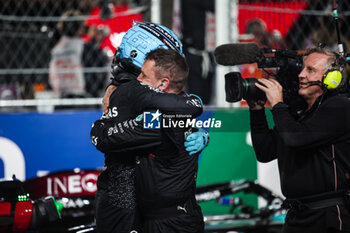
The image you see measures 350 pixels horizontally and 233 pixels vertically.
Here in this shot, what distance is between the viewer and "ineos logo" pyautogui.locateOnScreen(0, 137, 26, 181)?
4.22 metres

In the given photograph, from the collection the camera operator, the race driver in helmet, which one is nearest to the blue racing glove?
the race driver in helmet

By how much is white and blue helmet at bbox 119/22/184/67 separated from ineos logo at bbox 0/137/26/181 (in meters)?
2.04

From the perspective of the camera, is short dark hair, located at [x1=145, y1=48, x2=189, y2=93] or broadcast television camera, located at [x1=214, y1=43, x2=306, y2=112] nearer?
short dark hair, located at [x1=145, y1=48, x2=189, y2=93]

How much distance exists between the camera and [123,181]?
2480mm

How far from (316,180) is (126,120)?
1.01m

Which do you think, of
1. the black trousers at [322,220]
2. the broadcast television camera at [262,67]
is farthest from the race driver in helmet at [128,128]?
the black trousers at [322,220]

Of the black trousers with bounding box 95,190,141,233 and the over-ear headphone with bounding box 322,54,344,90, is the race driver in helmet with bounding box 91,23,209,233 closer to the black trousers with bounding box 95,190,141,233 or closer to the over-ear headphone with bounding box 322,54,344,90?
the black trousers with bounding box 95,190,141,233

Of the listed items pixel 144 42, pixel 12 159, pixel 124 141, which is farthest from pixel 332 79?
pixel 12 159

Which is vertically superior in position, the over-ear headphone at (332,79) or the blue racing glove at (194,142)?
the over-ear headphone at (332,79)

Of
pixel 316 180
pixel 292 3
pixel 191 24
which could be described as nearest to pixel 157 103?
pixel 316 180

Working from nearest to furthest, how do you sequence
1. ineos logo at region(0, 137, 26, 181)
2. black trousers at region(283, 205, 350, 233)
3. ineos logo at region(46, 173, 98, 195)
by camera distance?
1. black trousers at region(283, 205, 350, 233)
2. ineos logo at region(46, 173, 98, 195)
3. ineos logo at region(0, 137, 26, 181)

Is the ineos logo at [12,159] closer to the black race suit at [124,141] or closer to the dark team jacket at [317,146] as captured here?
the black race suit at [124,141]

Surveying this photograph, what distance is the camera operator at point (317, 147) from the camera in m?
2.48

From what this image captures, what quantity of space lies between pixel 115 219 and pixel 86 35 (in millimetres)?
4400
